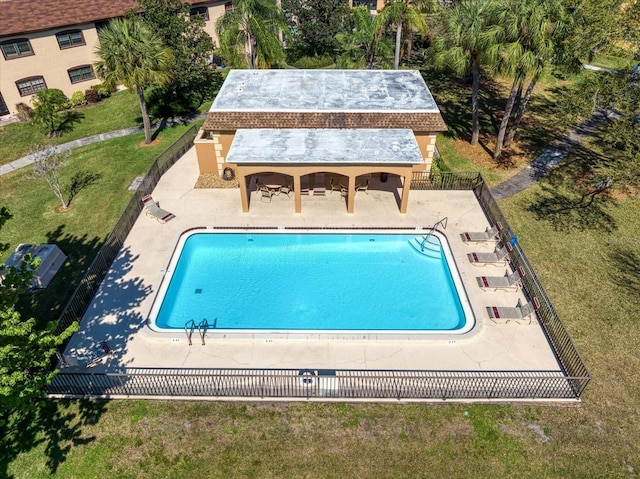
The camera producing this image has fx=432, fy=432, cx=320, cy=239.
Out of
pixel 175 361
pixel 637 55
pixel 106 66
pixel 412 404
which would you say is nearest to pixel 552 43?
pixel 637 55

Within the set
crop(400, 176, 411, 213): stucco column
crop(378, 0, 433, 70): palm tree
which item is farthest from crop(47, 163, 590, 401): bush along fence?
crop(378, 0, 433, 70): palm tree

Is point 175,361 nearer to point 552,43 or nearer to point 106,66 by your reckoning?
point 106,66

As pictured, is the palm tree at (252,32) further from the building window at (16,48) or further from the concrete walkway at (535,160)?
the building window at (16,48)

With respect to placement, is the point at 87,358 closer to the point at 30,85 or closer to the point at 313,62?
the point at 30,85

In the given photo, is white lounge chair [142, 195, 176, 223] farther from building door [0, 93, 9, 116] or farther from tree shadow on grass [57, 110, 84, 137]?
building door [0, 93, 9, 116]

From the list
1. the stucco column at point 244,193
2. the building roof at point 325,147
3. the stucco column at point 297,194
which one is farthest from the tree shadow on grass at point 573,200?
the stucco column at point 244,193

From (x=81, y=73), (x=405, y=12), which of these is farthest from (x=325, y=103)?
(x=81, y=73)
